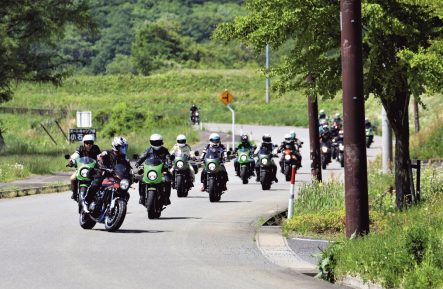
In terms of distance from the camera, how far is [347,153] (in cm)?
1580

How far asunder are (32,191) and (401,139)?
40.2ft

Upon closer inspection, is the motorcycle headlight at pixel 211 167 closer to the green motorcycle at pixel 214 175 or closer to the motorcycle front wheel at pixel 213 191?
the green motorcycle at pixel 214 175

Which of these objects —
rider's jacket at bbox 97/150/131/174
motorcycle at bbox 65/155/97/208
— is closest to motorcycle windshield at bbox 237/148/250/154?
motorcycle at bbox 65/155/97/208

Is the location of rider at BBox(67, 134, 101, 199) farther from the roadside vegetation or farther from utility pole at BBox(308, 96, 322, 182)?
utility pole at BBox(308, 96, 322, 182)

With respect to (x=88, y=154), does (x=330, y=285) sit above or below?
below

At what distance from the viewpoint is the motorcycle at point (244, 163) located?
33281 mm

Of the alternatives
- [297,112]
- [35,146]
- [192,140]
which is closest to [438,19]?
[35,146]

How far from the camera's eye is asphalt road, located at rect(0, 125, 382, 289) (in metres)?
13.9

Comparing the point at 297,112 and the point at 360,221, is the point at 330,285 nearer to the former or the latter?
the point at 360,221

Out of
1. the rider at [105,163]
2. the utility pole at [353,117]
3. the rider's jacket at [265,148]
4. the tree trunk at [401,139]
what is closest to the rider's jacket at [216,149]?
the rider's jacket at [265,148]

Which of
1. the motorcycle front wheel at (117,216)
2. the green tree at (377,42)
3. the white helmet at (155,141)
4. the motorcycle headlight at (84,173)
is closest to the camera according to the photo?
the motorcycle front wheel at (117,216)

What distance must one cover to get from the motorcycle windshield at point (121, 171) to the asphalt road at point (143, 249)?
0.98m

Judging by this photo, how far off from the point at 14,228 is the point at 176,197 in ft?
29.3

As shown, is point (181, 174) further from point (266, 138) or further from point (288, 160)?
point (288, 160)
